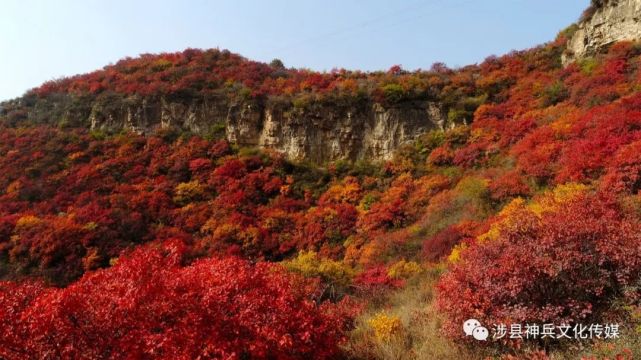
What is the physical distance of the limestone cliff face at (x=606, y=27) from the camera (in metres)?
21.6

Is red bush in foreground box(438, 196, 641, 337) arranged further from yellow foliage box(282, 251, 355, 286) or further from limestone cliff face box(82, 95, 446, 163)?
limestone cliff face box(82, 95, 446, 163)

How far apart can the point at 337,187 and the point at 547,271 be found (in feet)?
56.4

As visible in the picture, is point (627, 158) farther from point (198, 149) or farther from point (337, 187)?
point (198, 149)

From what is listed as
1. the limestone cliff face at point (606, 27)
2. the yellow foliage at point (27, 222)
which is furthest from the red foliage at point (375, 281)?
the limestone cliff face at point (606, 27)

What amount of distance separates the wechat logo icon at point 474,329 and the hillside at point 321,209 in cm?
15

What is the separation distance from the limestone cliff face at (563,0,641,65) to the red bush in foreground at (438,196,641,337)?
65.1 feet

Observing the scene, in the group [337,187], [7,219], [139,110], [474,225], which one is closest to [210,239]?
[337,187]

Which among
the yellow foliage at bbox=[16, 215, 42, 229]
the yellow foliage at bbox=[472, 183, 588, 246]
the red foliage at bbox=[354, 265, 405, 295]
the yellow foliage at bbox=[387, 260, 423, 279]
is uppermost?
the yellow foliage at bbox=[472, 183, 588, 246]

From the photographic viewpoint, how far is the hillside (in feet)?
19.5

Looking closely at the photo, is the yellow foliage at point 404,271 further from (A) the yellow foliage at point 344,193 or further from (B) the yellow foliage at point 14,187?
(B) the yellow foliage at point 14,187

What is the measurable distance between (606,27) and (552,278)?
22.5 m

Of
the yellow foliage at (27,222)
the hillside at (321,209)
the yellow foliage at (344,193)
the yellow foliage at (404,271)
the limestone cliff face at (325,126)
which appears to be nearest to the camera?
the hillside at (321,209)

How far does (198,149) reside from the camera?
Result: 26.3m

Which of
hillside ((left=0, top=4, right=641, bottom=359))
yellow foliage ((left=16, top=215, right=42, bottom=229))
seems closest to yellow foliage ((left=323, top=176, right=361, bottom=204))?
hillside ((left=0, top=4, right=641, bottom=359))
